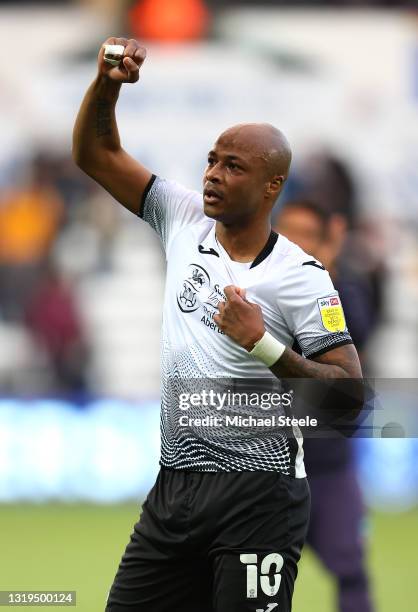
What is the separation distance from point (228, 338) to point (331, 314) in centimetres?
38

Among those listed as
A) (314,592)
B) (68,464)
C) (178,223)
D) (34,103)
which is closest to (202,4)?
(34,103)

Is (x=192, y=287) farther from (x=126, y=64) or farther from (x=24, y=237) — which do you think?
(x=24, y=237)

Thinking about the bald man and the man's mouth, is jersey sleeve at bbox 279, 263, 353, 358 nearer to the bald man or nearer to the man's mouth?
the bald man

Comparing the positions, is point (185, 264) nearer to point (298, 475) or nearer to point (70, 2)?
point (298, 475)

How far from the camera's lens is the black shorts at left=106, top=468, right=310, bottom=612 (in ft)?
15.8

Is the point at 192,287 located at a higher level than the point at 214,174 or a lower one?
lower

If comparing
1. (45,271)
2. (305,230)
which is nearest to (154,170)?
(45,271)

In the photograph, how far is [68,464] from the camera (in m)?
11.2

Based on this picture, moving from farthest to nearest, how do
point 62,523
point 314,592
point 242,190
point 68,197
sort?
point 68,197 → point 62,523 → point 314,592 → point 242,190

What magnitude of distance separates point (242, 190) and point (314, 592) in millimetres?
4110

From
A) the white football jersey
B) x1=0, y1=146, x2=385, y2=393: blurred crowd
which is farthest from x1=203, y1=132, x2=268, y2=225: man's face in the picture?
x1=0, y1=146, x2=385, y2=393: blurred crowd

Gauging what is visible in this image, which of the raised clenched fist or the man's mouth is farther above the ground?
the raised clenched fist

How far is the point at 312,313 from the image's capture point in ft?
15.9

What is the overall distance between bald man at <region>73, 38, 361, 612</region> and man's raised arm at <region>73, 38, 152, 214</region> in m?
0.23
